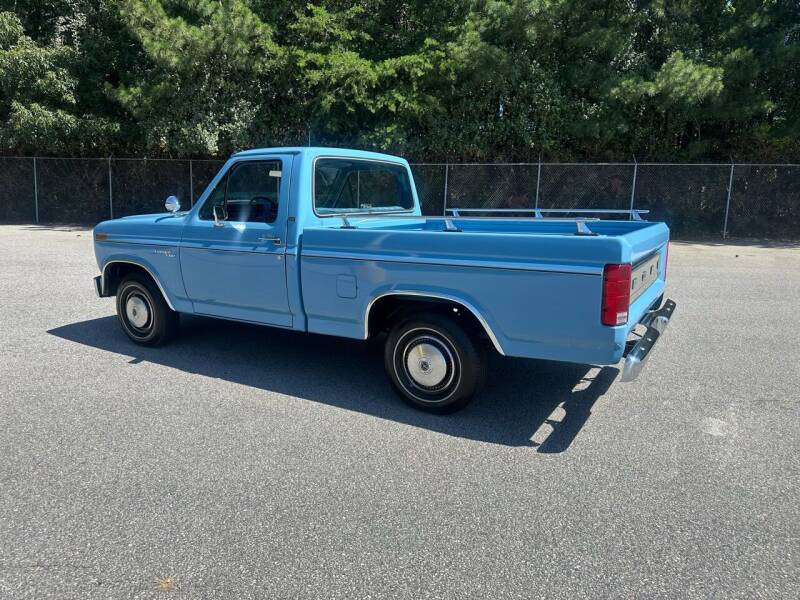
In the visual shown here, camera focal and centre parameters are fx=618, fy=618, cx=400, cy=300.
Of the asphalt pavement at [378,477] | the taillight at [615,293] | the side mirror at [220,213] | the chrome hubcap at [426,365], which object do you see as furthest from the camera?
the side mirror at [220,213]

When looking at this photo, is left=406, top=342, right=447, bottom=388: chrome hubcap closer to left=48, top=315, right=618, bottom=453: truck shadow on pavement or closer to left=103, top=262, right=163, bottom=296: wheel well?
left=48, top=315, right=618, bottom=453: truck shadow on pavement

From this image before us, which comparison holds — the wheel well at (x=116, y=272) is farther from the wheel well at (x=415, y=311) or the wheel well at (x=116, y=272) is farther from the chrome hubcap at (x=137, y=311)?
the wheel well at (x=415, y=311)

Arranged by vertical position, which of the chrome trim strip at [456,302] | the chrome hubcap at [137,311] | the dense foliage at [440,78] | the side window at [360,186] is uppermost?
the dense foliage at [440,78]

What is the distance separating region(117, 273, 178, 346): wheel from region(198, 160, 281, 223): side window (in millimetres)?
1126

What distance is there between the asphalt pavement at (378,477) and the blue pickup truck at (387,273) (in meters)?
0.54

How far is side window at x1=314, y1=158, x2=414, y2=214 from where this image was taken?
5.25 meters

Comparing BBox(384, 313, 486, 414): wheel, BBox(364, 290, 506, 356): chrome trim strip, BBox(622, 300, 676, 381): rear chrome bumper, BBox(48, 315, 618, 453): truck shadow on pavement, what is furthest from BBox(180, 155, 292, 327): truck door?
BBox(622, 300, 676, 381): rear chrome bumper

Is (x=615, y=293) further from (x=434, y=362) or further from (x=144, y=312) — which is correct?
(x=144, y=312)

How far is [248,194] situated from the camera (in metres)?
5.49

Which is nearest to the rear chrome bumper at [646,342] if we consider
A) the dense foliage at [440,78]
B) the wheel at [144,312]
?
the wheel at [144,312]

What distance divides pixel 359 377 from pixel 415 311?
111 cm

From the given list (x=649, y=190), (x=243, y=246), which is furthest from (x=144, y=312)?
(x=649, y=190)

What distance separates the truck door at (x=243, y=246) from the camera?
5043mm

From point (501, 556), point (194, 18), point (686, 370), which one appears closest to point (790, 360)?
point (686, 370)
